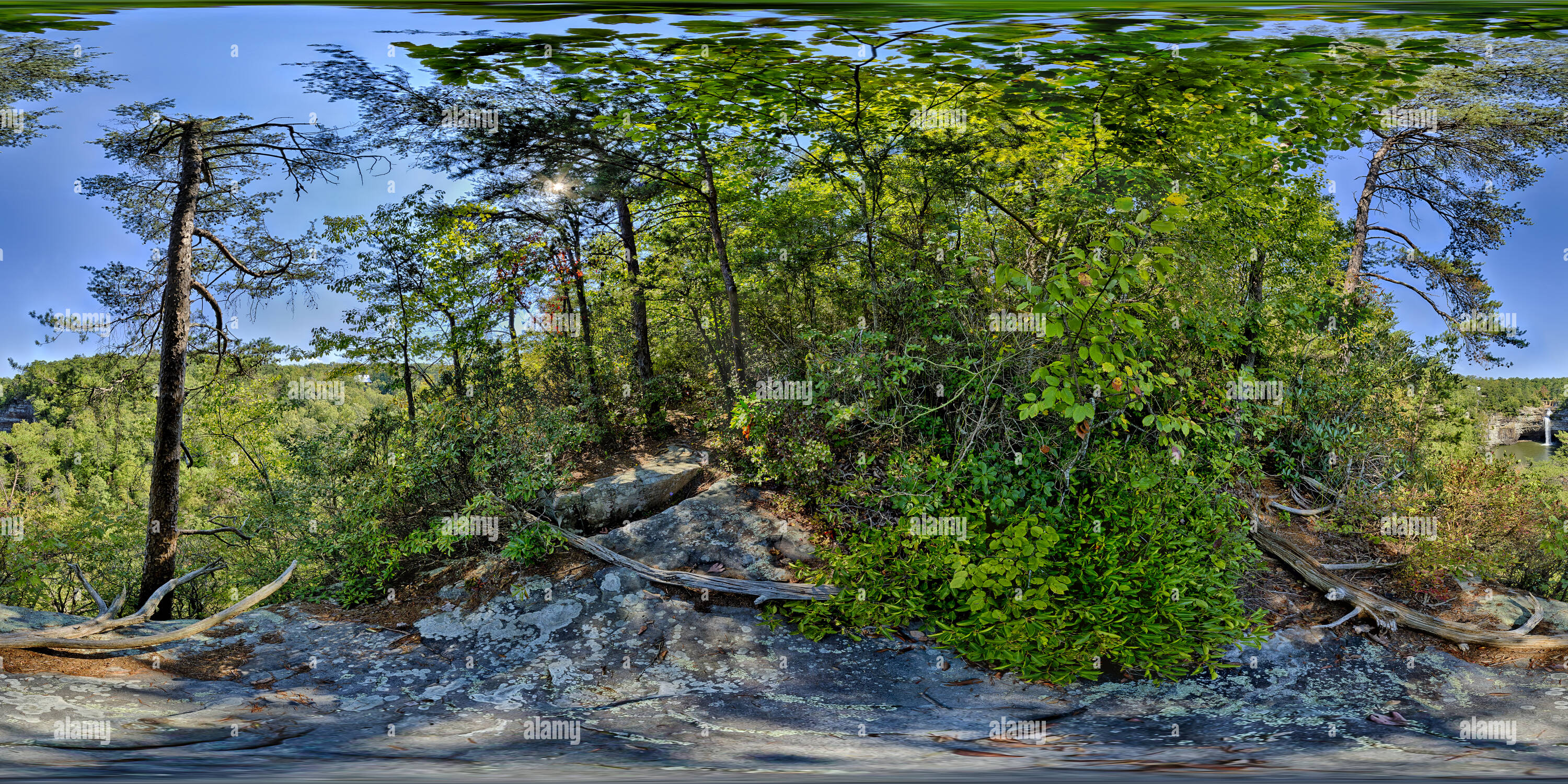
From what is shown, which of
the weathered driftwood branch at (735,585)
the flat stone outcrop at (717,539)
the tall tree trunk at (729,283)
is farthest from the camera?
the tall tree trunk at (729,283)

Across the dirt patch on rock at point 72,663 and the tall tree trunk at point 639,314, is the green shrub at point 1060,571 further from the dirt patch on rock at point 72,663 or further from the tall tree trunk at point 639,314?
the dirt patch on rock at point 72,663

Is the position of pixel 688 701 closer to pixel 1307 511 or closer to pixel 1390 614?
pixel 1390 614

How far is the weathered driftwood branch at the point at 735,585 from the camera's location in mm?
3949

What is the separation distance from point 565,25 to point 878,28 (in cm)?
151

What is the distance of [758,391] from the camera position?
4.89 metres

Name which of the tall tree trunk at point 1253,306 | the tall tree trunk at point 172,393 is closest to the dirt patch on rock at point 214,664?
the tall tree trunk at point 172,393

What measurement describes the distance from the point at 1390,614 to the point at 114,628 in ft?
22.8

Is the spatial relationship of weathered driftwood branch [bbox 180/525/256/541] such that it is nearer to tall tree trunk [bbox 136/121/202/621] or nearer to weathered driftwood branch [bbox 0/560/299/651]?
tall tree trunk [bbox 136/121/202/621]

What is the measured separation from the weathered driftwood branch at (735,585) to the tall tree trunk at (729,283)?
1.57m

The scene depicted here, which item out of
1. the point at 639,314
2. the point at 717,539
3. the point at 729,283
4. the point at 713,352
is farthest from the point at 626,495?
the point at 729,283

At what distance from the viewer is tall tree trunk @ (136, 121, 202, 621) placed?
3875 mm

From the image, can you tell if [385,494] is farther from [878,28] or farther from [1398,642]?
[1398,642]

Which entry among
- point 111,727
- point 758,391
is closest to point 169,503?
point 111,727

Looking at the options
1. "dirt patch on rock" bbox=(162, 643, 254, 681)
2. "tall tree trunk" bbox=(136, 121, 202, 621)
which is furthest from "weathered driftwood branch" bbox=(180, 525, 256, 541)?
"dirt patch on rock" bbox=(162, 643, 254, 681)
